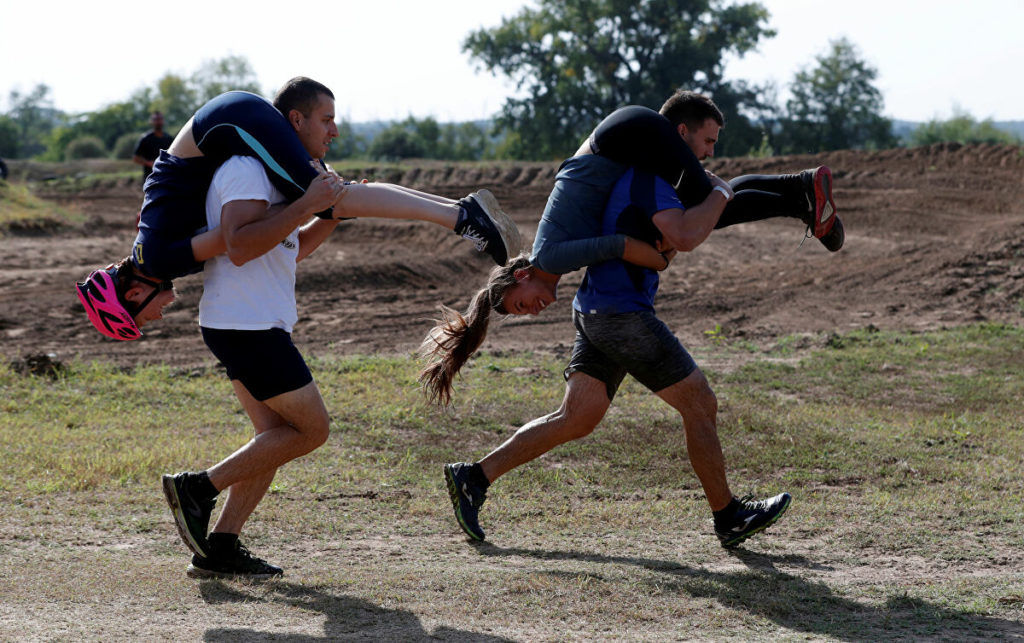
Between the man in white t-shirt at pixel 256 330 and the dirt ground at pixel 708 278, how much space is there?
5.05 m

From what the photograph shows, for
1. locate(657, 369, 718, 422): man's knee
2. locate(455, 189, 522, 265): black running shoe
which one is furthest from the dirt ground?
locate(455, 189, 522, 265): black running shoe

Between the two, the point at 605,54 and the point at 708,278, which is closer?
the point at 708,278

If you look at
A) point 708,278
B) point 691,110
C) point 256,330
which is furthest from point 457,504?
point 708,278

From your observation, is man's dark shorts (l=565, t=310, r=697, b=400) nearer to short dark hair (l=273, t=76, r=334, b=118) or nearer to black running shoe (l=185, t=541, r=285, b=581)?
short dark hair (l=273, t=76, r=334, b=118)

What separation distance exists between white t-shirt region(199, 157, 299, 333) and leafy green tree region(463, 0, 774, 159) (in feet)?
131

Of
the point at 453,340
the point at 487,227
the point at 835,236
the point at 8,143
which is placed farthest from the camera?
the point at 8,143

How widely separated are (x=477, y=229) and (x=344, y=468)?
7.79 feet

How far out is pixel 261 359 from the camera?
4078mm

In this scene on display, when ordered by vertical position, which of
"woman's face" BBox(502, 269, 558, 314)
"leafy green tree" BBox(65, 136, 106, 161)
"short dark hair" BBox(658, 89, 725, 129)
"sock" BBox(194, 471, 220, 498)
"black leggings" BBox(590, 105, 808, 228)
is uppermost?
"leafy green tree" BBox(65, 136, 106, 161)

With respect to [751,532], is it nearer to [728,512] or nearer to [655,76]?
[728,512]

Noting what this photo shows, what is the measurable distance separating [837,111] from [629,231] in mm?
42220

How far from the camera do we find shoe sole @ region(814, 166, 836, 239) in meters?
5.06

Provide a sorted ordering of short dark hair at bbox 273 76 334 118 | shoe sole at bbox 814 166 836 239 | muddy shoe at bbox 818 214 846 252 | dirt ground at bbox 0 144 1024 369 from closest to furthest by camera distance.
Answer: short dark hair at bbox 273 76 334 118 < shoe sole at bbox 814 166 836 239 < muddy shoe at bbox 818 214 846 252 < dirt ground at bbox 0 144 1024 369

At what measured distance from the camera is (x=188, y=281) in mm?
13516
